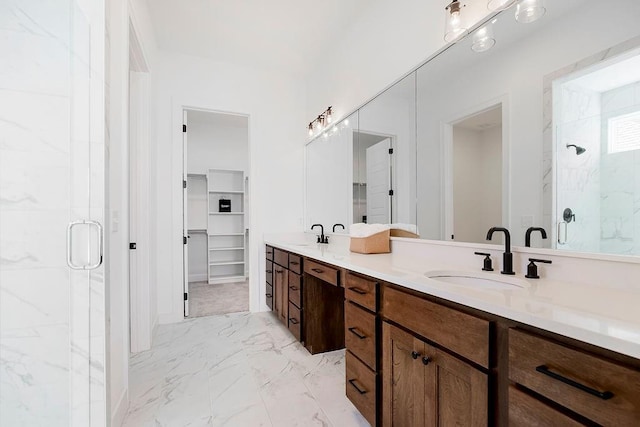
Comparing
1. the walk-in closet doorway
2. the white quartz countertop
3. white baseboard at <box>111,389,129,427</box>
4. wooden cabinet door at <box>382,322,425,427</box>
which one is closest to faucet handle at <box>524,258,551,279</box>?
the white quartz countertop

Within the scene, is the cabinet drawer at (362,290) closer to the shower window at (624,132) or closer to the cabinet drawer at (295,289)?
the cabinet drawer at (295,289)

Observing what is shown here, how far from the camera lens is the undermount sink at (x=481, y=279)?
1.22m

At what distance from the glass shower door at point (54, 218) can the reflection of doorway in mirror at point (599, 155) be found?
189 cm

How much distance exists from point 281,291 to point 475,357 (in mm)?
2211

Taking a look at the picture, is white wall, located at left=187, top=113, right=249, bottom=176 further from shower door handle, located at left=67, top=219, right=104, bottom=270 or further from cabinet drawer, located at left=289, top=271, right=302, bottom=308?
shower door handle, located at left=67, top=219, right=104, bottom=270

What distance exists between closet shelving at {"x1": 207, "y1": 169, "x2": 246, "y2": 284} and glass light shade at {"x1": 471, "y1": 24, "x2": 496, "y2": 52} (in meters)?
4.48

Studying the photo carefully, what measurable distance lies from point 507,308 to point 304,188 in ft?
10.3

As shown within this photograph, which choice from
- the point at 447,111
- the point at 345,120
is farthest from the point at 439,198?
the point at 345,120

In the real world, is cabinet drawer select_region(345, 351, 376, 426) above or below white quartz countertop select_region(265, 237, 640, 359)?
below

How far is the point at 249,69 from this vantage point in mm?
3646

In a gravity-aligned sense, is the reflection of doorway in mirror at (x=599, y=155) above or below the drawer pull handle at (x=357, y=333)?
above

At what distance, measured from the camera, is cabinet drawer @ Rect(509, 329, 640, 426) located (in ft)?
1.89

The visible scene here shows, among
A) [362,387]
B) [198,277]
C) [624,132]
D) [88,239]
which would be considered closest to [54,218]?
[88,239]

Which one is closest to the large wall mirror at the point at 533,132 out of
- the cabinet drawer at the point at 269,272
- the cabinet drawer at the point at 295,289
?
the cabinet drawer at the point at 295,289
